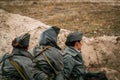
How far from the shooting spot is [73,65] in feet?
18.8

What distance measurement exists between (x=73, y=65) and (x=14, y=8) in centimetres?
651

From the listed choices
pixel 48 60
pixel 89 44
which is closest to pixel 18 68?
pixel 48 60

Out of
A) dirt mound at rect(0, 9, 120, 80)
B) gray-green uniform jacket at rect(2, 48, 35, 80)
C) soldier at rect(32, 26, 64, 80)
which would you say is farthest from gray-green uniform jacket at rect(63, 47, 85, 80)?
dirt mound at rect(0, 9, 120, 80)

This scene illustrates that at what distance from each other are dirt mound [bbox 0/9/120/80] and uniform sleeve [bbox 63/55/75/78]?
2.36 meters

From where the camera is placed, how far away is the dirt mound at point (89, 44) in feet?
26.5

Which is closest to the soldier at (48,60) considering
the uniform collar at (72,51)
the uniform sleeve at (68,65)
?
the uniform sleeve at (68,65)

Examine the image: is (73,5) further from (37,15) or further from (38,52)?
(38,52)

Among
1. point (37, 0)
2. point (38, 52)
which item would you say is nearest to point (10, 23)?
point (38, 52)

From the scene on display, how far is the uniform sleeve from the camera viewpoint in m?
5.65

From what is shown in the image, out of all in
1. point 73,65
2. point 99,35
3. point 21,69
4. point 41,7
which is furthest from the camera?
point 41,7

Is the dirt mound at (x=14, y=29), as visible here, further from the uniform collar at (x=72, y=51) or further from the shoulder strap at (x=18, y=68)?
the shoulder strap at (x=18, y=68)

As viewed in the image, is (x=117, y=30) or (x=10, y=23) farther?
(x=117, y=30)

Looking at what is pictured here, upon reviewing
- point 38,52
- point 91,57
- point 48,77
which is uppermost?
point 38,52

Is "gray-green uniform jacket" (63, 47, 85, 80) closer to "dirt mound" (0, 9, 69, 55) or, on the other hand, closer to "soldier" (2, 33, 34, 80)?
"soldier" (2, 33, 34, 80)
